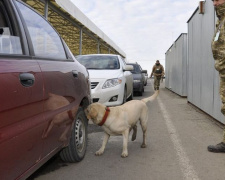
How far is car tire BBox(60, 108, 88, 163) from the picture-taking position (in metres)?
3.53

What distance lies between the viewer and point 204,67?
25.5 feet

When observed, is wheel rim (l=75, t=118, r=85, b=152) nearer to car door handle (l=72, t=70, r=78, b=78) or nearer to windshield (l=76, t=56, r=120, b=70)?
car door handle (l=72, t=70, r=78, b=78)

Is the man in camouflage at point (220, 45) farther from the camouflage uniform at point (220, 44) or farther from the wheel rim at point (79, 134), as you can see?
the wheel rim at point (79, 134)

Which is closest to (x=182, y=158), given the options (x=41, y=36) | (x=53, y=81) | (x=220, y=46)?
(x=220, y=46)

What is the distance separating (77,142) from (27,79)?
179 centimetres

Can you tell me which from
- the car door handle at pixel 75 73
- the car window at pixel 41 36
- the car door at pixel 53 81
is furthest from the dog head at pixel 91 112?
the car window at pixel 41 36

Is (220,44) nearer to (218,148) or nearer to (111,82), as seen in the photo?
(218,148)

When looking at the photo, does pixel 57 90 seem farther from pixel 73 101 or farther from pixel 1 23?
pixel 1 23

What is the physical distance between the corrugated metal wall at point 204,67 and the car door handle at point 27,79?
4838 millimetres

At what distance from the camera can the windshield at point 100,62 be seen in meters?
8.14

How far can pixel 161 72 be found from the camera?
16.0m

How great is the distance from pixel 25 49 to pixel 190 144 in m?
3.34

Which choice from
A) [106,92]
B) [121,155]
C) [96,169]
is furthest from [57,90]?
[106,92]

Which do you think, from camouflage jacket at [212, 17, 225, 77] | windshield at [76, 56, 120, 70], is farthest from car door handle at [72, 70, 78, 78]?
windshield at [76, 56, 120, 70]
